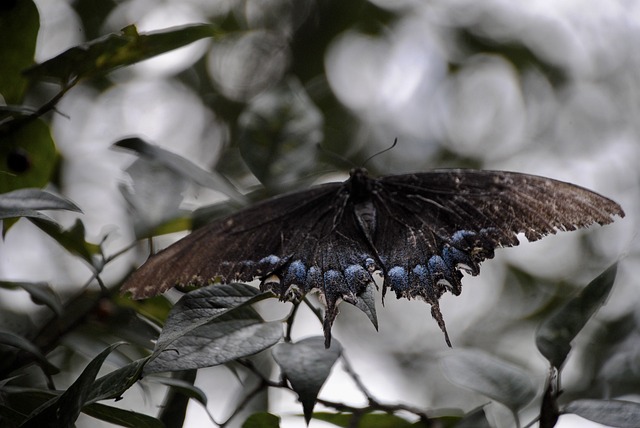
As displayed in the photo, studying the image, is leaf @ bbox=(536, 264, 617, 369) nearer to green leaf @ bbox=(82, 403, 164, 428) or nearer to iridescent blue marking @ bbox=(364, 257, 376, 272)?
iridescent blue marking @ bbox=(364, 257, 376, 272)

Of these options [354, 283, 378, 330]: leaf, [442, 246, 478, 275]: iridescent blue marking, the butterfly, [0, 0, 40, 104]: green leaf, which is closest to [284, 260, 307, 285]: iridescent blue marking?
the butterfly

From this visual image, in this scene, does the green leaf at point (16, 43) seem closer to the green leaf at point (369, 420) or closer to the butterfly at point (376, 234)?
the butterfly at point (376, 234)

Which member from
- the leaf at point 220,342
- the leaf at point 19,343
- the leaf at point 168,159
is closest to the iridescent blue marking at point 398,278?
the leaf at point 220,342

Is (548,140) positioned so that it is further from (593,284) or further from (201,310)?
(201,310)

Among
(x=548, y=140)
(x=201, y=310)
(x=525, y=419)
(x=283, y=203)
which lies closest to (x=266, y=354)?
(x=283, y=203)

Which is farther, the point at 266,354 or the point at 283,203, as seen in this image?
the point at 266,354

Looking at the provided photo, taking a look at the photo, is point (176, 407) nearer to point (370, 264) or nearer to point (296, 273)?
point (296, 273)
